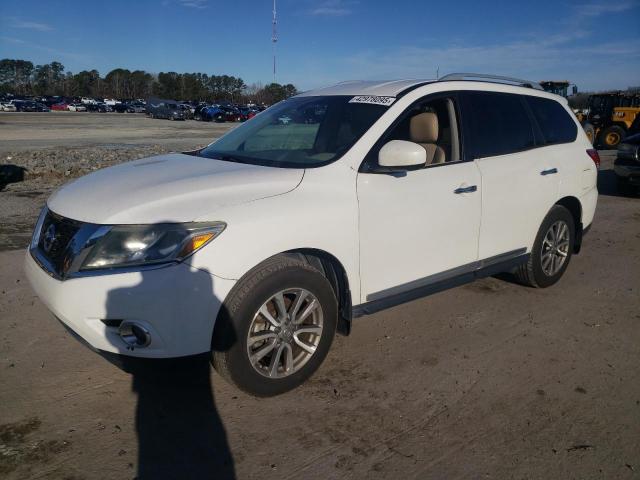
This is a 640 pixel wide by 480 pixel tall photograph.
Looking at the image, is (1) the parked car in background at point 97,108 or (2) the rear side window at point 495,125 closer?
(2) the rear side window at point 495,125

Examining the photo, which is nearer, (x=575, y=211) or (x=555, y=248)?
(x=555, y=248)

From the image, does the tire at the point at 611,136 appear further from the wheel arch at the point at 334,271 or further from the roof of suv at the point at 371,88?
the wheel arch at the point at 334,271

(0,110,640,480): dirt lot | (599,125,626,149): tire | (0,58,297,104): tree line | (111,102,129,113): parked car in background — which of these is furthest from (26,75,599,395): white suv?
(0,58,297,104): tree line

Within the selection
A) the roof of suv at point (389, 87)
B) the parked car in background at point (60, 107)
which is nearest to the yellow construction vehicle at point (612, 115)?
the roof of suv at point (389, 87)

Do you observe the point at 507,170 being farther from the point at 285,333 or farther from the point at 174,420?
the point at 174,420

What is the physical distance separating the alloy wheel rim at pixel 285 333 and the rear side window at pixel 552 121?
117 inches

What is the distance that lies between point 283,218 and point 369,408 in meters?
1.23

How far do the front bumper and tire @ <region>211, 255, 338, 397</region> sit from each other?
0.10 metres

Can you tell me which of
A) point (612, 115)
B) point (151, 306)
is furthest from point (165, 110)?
point (151, 306)

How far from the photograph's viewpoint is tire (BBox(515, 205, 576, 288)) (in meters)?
4.73

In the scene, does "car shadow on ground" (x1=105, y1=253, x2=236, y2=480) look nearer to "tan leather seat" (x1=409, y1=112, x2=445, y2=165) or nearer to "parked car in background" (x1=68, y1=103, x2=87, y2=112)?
"tan leather seat" (x1=409, y1=112, x2=445, y2=165)

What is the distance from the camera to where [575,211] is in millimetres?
5156

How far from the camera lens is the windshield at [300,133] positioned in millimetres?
3527

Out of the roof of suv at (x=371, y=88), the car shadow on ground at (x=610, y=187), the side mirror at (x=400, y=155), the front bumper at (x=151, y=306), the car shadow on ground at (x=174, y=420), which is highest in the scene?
the roof of suv at (x=371, y=88)
